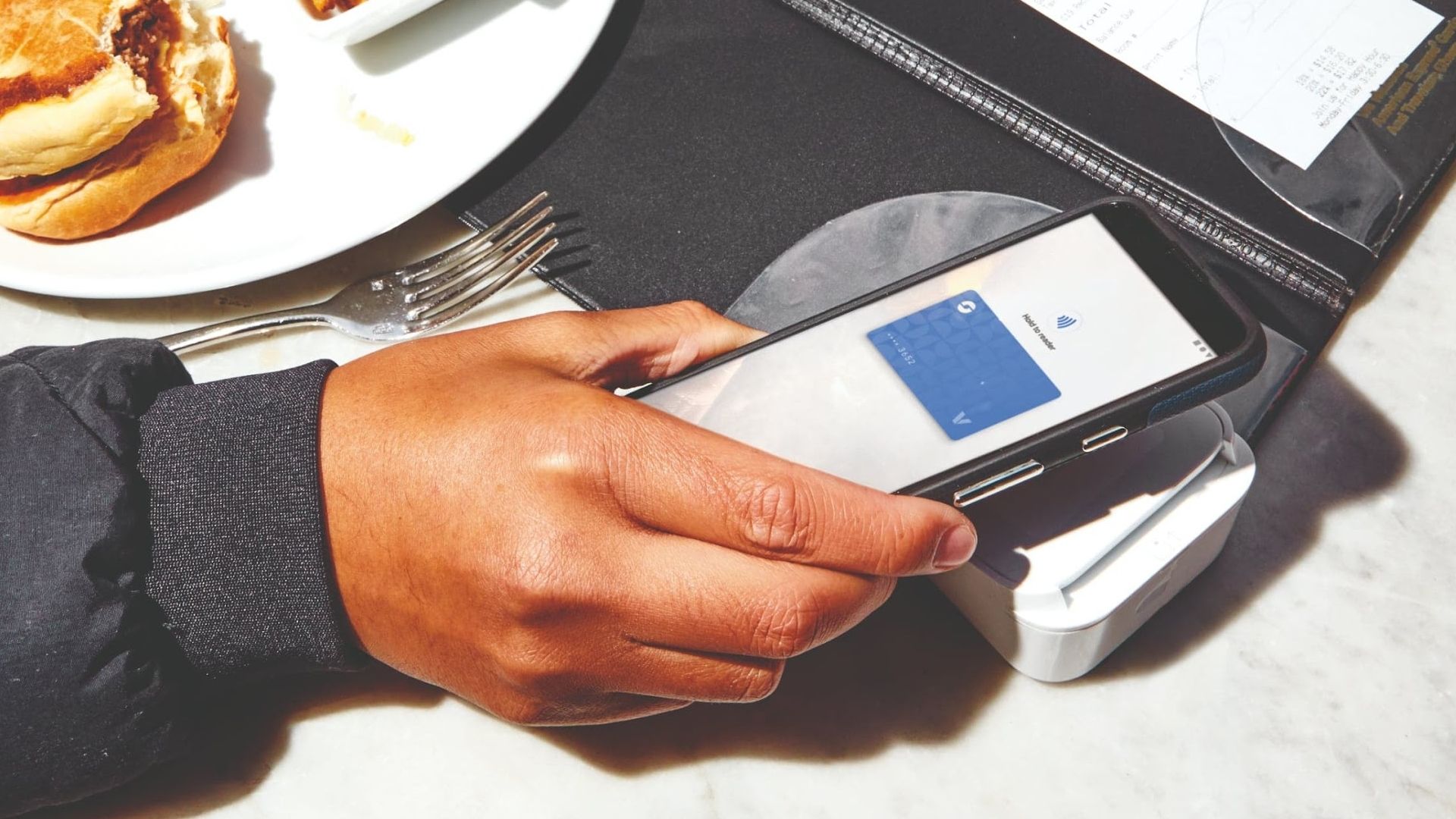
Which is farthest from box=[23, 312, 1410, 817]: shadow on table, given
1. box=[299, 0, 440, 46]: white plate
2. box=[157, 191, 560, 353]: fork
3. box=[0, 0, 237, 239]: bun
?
box=[299, 0, 440, 46]: white plate

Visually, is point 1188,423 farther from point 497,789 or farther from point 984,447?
point 497,789

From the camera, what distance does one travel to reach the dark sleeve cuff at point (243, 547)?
1.83 ft

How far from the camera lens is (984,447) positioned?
1.75ft

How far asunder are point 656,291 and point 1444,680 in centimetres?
51

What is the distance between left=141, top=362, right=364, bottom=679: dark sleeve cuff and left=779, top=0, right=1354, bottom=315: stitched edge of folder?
1.61ft

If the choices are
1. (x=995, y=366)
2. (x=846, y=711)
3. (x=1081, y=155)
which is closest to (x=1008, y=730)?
(x=846, y=711)

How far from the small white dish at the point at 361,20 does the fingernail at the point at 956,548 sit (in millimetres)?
562

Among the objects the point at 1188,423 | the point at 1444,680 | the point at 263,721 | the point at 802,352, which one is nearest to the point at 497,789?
the point at 263,721

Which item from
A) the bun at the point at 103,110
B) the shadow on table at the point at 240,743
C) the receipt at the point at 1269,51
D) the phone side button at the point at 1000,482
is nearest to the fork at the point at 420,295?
the bun at the point at 103,110

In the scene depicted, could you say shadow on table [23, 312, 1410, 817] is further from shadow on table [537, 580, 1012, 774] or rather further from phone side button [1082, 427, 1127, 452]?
phone side button [1082, 427, 1127, 452]

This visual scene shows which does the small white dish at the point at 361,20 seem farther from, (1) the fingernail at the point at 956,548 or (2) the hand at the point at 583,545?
(1) the fingernail at the point at 956,548

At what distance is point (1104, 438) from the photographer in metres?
0.53

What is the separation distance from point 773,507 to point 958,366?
0.46 ft

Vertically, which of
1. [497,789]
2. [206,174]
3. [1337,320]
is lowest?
[497,789]
